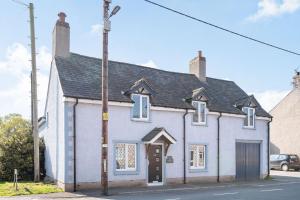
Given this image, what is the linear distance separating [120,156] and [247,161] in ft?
35.9

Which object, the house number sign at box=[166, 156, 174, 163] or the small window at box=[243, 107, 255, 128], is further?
the small window at box=[243, 107, 255, 128]

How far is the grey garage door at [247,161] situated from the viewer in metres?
27.8

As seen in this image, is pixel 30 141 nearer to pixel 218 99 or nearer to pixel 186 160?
pixel 186 160

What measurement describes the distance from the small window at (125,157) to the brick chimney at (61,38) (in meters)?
6.35

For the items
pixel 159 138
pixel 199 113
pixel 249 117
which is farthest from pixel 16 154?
pixel 249 117

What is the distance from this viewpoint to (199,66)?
98.8 ft

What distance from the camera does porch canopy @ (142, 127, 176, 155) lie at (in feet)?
72.9

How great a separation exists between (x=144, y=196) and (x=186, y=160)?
6.84 m

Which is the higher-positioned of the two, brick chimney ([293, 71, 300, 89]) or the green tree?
brick chimney ([293, 71, 300, 89])

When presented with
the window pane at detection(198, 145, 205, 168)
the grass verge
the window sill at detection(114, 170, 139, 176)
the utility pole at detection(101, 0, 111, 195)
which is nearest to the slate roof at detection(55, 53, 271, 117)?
the window pane at detection(198, 145, 205, 168)

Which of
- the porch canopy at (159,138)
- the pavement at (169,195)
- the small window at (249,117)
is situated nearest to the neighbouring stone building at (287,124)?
the small window at (249,117)

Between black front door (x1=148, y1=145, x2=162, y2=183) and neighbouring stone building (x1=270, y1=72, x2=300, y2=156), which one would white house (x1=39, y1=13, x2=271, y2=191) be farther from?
neighbouring stone building (x1=270, y1=72, x2=300, y2=156)

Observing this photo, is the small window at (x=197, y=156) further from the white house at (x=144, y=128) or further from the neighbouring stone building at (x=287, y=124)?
the neighbouring stone building at (x=287, y=124)

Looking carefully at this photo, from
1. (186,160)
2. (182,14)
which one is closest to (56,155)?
(186,160)
